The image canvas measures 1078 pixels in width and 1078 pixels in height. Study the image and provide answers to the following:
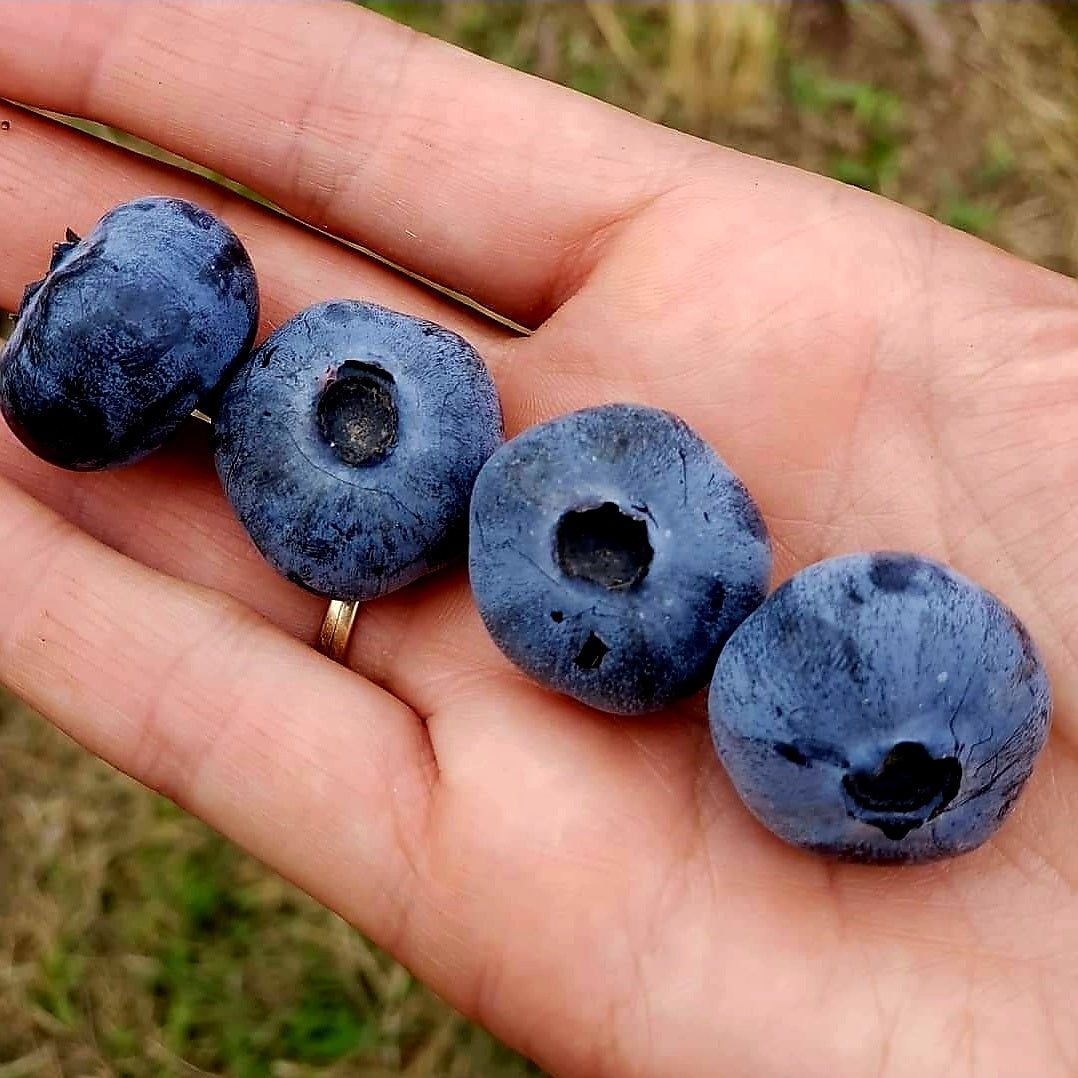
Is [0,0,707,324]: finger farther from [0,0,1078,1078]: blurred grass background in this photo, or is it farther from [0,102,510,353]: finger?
[0,0,1078,1078]: blurred grass background

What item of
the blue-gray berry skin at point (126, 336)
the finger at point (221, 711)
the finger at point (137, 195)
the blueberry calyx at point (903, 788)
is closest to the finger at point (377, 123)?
the finger at point (137, 195)

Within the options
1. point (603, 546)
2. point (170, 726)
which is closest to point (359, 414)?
point (603, 546)

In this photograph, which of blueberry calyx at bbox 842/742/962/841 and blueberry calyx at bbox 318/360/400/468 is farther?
blueberry calyx at bbox 318/360/400/468

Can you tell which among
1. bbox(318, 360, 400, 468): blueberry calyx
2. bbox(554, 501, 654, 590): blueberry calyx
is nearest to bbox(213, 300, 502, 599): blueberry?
bbox(318, 360, 400, 468): blueberry calyx

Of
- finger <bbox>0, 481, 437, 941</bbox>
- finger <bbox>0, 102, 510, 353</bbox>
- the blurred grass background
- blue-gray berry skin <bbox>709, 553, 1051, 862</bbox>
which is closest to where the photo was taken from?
blue-gray berry skin <bbox>709, 553, 1051, 862</bbox>

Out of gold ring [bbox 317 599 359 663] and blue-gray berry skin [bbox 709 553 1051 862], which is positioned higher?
blue-gray berry skin [bbox 709 553 1051 862]

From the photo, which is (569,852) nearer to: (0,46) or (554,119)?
(554,119)

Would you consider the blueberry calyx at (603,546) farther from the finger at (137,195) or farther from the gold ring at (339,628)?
the finger at (137,195)

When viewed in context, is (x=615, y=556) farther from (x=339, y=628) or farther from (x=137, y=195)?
(x=137, y=195)
